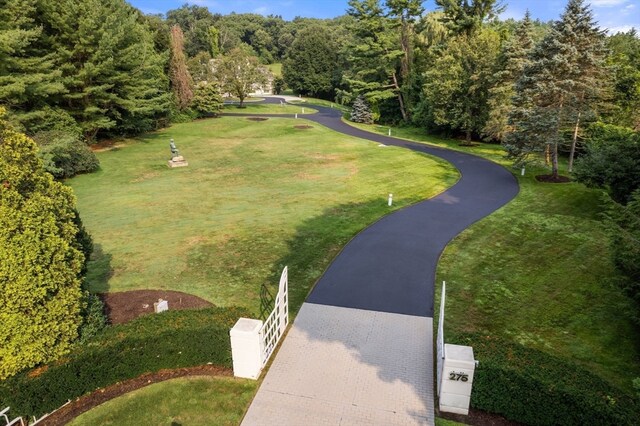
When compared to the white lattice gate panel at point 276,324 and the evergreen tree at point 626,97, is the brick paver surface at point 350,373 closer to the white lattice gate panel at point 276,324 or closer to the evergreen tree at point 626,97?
the white lattice gate panel at point 276,324

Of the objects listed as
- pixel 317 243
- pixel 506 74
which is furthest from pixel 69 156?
pixel 506 74

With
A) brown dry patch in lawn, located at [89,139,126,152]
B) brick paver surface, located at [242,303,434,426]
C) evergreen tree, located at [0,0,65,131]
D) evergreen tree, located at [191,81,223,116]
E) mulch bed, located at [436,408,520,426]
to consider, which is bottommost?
mulch bed, located at [436,408,520,426]

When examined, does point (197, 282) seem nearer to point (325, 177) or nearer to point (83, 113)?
point (325, 177)

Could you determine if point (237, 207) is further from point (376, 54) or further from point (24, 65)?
point (376, 54)

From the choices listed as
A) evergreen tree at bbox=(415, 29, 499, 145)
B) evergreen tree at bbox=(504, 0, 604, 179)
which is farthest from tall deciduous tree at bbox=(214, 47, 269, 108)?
evergreen tree at bbox=(504, 0, 604, 179)

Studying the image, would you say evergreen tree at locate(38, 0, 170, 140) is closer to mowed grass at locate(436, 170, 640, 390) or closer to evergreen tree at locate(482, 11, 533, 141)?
evergreen tree at locate(482, 11, 533, 141)

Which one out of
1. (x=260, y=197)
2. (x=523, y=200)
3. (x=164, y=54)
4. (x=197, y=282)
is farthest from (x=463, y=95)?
(x=164, y=54)
